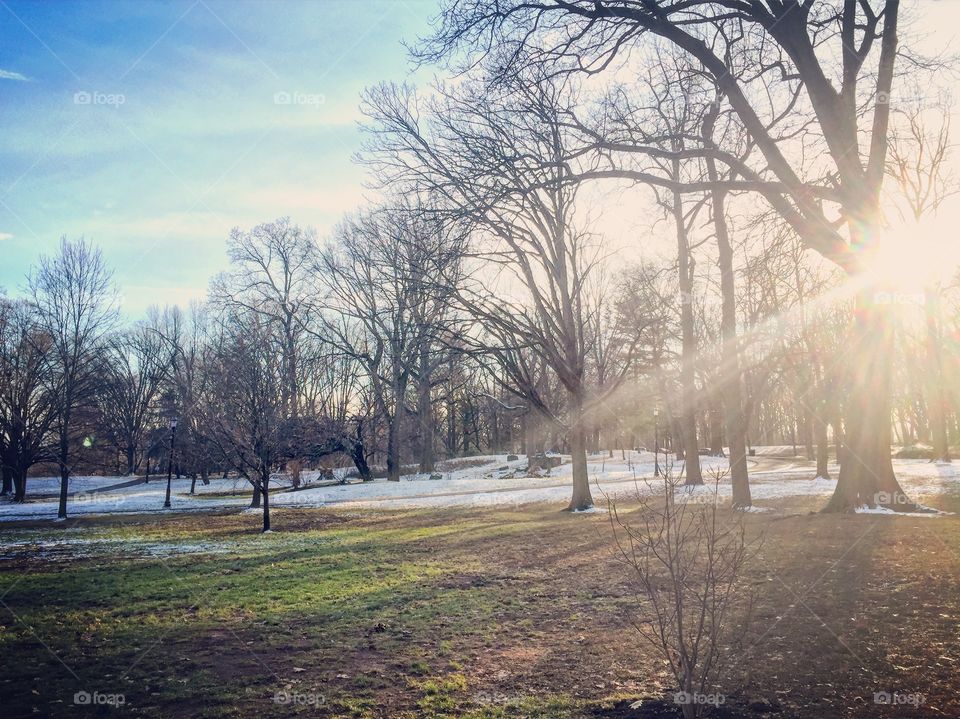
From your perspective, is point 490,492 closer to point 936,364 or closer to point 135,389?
point 936,364

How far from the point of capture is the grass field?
4359mm

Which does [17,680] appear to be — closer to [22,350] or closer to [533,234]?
[533,234]

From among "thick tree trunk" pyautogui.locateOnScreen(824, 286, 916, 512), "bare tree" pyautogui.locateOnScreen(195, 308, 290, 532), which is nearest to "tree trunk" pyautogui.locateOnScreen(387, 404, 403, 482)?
"bare tree" pyautogui.locateOnScreen(195, 308, 290, 532)

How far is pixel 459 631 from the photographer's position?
20.1 feet

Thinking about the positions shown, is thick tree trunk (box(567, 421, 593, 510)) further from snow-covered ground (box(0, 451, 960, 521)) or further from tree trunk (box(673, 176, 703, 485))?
tree trunk (box(673, 176, 703, 485))

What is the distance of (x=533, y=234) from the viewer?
16.6 meters

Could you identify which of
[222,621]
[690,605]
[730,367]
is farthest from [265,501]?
[690,605]

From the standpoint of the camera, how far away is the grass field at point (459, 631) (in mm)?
4359

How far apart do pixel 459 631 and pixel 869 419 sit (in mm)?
9492

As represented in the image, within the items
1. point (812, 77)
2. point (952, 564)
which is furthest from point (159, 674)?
point (812, 77)

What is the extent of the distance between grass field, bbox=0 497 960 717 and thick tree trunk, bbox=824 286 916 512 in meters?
1.29

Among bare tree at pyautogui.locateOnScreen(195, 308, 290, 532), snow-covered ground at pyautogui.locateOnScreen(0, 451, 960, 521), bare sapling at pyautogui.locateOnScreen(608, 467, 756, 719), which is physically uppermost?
bare tree at pyautogui.locateOnScreen(195, 308, 290, 532)

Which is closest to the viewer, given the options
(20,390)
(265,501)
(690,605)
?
(690,605)

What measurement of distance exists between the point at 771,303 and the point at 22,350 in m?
34.1
